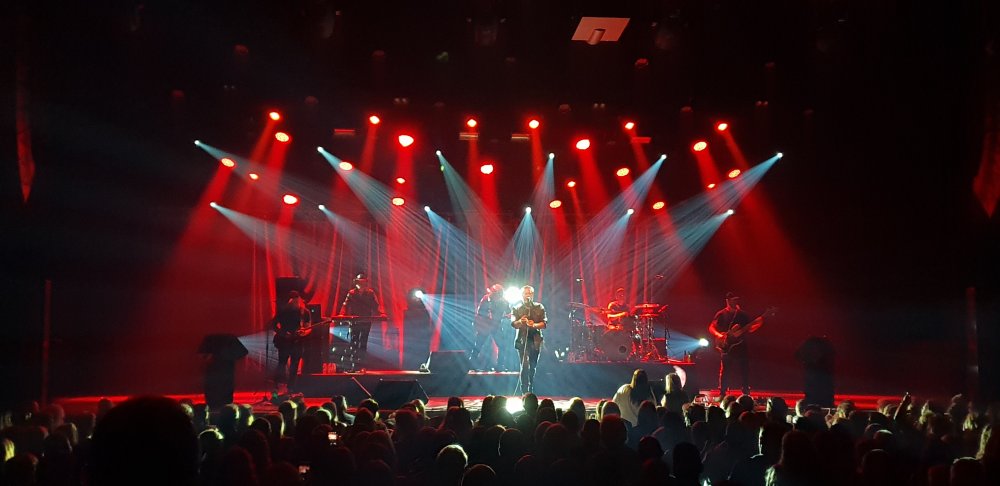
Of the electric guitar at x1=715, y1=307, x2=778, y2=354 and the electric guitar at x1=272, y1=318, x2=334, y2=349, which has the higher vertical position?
the electric guitar at x1=715, y1=307, x2=778, y2=354

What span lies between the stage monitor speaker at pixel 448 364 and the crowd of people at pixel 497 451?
7.26m

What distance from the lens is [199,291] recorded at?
17797 millimetres

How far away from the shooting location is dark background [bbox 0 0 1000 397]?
1053 cm

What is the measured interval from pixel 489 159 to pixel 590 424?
11.4 m

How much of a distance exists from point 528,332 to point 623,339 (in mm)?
4146

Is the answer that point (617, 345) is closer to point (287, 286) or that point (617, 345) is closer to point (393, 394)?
point (287, 286)

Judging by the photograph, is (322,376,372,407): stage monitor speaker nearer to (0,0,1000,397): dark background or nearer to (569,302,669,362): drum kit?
(0,0,1000,397): dark background

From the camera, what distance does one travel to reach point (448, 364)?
13.9 meters

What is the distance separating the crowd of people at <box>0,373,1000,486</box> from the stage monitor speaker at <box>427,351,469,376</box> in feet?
23.8

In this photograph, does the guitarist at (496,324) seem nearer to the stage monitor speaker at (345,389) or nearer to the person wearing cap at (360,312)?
the person wearing cap at (360,312)

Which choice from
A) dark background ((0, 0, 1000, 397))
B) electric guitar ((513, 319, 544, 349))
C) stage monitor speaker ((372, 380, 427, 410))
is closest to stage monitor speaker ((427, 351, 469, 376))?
electric guitar ((513, 319, 544, 349))

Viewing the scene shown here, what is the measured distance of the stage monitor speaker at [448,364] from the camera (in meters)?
13.9

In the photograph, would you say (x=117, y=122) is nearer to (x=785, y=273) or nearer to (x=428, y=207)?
(x=428, y=207)

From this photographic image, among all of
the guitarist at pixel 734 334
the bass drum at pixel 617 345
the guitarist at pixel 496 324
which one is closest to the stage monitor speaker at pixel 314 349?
the guitarist at pixel 496 324
